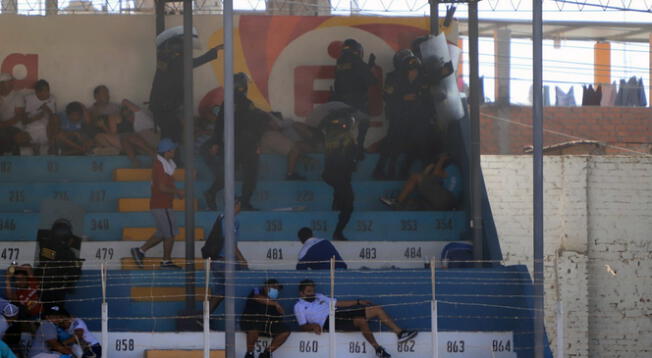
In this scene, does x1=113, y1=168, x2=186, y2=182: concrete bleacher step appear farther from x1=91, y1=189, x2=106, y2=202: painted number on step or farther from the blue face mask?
the blue face mask

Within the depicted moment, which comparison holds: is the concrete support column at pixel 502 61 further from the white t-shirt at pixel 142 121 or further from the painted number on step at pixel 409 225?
the painted number on step at pixel 409 225

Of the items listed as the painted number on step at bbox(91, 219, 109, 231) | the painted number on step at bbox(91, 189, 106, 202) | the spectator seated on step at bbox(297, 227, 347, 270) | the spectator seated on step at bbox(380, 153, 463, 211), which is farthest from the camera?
the painted number on step at bbox(91, 189, 106, 202)

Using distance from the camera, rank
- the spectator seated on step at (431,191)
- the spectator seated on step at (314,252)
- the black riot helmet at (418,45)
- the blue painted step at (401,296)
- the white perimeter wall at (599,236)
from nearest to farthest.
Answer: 1. the blue painted step at (401,296)
2. the spectator seated on step at (314,252)
3. the spectator seated on step at (431,191)
4. the black riot helmet at (418,45)
5. the white perimeter wall at (599,236)

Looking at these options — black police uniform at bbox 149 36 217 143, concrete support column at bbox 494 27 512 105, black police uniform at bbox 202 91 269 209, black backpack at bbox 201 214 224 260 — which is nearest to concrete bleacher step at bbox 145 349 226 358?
black backpack at bbox 201 214 224 260

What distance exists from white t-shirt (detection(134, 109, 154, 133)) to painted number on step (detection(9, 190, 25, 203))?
1586 millimetres

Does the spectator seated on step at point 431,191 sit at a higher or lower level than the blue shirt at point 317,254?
higher

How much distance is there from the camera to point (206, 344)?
11898 millimetres

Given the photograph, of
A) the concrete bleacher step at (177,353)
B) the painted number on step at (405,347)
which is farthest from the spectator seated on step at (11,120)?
the painted number on step at (405,347)

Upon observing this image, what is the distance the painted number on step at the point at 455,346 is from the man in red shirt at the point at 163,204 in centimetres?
316

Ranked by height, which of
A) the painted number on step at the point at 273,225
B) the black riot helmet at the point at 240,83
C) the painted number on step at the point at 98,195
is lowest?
the painted number on step at the point at 273,225

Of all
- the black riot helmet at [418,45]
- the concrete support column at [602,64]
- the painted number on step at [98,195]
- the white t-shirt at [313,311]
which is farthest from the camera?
the concrete support column at [602,64]

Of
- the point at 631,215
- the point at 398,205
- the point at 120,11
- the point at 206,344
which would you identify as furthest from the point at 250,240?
the point at 631,215

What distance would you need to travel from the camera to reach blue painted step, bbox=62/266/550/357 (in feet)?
42.8

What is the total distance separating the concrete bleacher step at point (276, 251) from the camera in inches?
567
